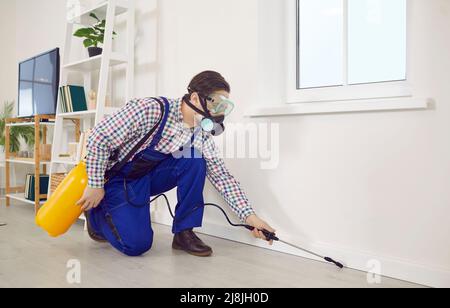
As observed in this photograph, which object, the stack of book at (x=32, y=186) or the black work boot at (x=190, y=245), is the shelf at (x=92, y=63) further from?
the black work boot at (x=190, y=245)

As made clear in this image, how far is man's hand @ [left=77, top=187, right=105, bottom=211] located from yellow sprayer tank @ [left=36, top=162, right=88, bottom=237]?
6cm

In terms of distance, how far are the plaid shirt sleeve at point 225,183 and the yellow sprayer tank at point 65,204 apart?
557 mm

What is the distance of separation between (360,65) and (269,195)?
728mm

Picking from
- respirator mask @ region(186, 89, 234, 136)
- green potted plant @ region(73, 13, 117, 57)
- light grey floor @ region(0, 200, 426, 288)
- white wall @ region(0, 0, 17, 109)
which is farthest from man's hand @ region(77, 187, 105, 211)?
white wall @ region(0, 0, 17, 109)

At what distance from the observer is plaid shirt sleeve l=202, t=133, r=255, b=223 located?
1854 millimetres

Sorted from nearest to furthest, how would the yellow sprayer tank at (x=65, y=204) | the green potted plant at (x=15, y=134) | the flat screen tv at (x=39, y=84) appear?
the yellow sprayer tank at (x=65, y=204)
the flat screen tv at (x=39, y=84)
the green potted plant at (x=15, y=134)

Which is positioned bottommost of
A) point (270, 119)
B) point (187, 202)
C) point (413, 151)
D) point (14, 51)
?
point (187, 202)

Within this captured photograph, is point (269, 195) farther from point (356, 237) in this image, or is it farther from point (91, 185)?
point (91, 185)

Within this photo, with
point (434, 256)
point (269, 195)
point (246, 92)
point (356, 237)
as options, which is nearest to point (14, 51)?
point (246, 92)

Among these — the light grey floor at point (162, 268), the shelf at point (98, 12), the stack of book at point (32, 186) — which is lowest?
the light grey floor at point (162, 268)

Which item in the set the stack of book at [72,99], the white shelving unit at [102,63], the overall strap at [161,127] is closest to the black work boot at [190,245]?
the overall strap at [161,127]

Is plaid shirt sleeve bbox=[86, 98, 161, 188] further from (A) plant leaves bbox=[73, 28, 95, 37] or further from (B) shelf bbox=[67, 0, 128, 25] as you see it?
(A) plant leaves bbox=[73, 28, 95, 37]

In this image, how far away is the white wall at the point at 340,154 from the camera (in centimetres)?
149
